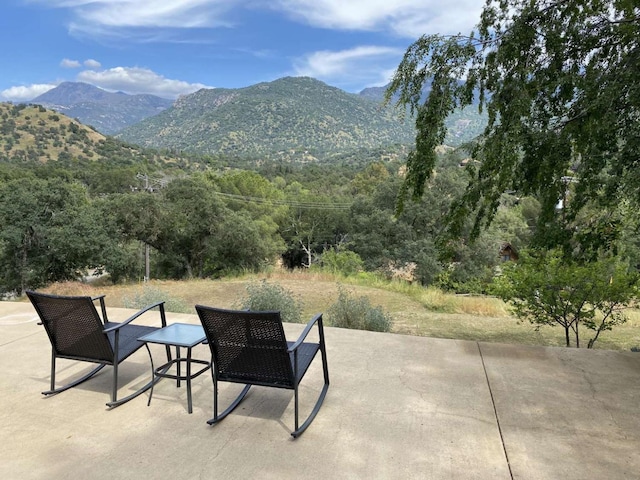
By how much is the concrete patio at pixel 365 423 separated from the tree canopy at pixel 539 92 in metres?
1.37

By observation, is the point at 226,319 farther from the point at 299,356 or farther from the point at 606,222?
the point at 606,222

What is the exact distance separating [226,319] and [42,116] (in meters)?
94.9

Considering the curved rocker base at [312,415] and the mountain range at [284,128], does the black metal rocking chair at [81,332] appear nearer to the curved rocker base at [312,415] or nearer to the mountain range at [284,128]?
the curved rocker base at [312,415]

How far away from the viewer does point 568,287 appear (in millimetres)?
5695

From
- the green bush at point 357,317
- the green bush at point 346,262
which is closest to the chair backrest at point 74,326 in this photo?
the green bush at point 357,317

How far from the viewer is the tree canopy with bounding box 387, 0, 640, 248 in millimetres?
3275

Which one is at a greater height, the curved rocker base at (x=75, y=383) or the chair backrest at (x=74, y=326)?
the chair backrest at (x=74, y=326)

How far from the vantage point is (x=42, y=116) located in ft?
259

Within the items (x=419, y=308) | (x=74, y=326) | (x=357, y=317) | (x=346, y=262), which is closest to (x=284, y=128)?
(x=346, y=262)

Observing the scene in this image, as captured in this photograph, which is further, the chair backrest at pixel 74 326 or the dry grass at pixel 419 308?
the dry grass at pixel 419 308

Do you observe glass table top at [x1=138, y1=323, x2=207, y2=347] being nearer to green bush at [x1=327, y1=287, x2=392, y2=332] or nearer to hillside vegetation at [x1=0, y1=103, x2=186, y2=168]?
green bush at [x1=327, y1=287, x2=392, y2=332]

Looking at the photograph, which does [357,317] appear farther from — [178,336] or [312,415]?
[178,336]

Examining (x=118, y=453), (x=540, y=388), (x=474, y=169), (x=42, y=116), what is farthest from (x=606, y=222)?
(x=42, y=116)

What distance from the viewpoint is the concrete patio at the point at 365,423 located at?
2.28 metres
